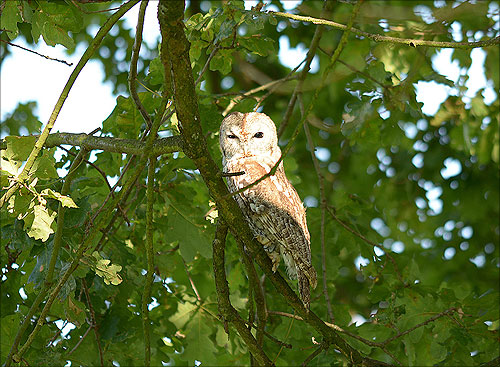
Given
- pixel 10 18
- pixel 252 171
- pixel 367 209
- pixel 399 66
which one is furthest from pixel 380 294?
pixel 10 18

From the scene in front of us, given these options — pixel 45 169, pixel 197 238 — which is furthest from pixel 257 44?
pixel 45 169

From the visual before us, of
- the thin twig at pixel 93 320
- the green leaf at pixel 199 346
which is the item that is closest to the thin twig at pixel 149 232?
the thin twig at pixel 93 320

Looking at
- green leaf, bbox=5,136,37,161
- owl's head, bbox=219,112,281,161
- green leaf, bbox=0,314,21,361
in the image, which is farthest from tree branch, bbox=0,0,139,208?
owl's head, bbox=219,112,281,161

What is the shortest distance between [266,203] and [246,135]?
1.60 feet

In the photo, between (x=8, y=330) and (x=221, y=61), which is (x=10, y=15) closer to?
(x=221, y=61)

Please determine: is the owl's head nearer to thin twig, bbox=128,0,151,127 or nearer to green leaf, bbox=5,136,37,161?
thin twig, bbox=128,0,151,127

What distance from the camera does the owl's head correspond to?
135 inches

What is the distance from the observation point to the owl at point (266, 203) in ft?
9.96

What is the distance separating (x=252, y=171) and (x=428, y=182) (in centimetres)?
453

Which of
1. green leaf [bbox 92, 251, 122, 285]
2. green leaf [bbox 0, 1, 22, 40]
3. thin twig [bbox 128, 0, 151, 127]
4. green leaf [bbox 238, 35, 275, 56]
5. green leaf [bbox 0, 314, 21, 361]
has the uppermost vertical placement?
green leaf [bbox 238, 35, 275, 56]

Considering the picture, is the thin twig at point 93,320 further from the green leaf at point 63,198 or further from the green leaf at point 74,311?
the green leaf at point 63,198

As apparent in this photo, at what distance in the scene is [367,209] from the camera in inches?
163

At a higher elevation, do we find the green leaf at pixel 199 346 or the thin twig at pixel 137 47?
the thin twig at pixel 137 47

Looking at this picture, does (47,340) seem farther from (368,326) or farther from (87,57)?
(368,326)
